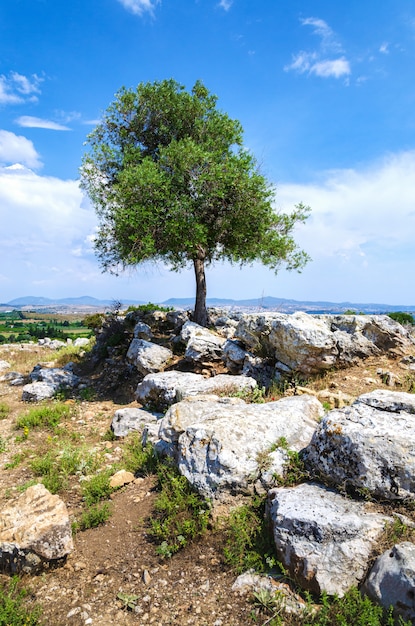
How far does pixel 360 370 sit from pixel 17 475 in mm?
11134

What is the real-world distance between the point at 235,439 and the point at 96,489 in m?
3.63

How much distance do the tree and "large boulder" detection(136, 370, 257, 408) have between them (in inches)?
223

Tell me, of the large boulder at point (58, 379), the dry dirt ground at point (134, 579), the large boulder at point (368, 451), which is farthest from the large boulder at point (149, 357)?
the large boulder at point (368, 451)

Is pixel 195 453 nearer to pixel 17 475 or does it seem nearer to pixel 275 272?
pixel 17 475

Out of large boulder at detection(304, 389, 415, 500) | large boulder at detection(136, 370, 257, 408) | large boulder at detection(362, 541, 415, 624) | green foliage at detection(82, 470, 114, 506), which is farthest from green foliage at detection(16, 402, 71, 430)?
large boulder at detection(362, 541, 415, 624)

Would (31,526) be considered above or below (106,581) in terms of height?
above

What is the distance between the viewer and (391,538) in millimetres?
5137

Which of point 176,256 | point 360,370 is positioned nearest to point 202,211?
point 176,256

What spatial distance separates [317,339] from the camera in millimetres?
12125

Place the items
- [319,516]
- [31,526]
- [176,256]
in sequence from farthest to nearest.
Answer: [176,256] → [31,526] → [319,516]

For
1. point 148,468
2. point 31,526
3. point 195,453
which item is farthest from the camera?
point 148,468

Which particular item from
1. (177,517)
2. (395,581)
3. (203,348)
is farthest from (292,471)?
(203,348)

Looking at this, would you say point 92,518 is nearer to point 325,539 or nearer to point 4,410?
point 325,539

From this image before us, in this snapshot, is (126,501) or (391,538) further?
(126,501)
